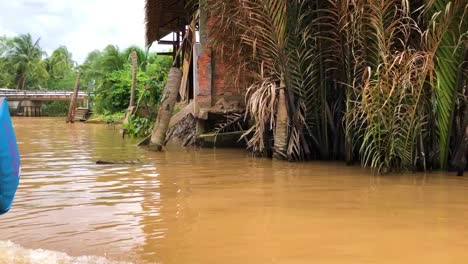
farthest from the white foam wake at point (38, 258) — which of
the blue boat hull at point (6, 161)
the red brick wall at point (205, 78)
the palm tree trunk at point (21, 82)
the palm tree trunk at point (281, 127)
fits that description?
the palm tree trunk at point (21, 82)

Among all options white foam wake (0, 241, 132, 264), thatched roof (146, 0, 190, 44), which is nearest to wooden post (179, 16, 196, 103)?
thatched roof (146, 0, 190, 44)

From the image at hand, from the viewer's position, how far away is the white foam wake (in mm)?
2883

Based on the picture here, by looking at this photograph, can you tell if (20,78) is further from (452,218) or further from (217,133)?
(452,218)

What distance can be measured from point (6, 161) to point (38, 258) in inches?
31.2

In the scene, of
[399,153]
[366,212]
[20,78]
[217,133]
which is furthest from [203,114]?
[20,78]

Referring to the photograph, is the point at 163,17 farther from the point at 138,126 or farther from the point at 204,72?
the point at 204,72

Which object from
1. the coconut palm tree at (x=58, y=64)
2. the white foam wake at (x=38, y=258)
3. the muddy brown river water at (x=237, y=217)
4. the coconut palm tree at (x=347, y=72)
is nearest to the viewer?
the white foam wake at (x=38, y=258)

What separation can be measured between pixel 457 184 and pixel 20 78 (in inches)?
2178

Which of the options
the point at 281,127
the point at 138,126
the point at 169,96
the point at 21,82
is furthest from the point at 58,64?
the point at 281,127

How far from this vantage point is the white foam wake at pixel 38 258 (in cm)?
288

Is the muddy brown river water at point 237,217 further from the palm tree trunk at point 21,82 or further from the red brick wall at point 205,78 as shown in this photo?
the palm tree trunk at point 21,82

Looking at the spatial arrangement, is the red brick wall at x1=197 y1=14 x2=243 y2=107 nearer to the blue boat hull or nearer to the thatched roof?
the thatched roof

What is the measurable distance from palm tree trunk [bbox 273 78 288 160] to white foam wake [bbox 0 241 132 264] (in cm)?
461

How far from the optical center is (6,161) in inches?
94.8
